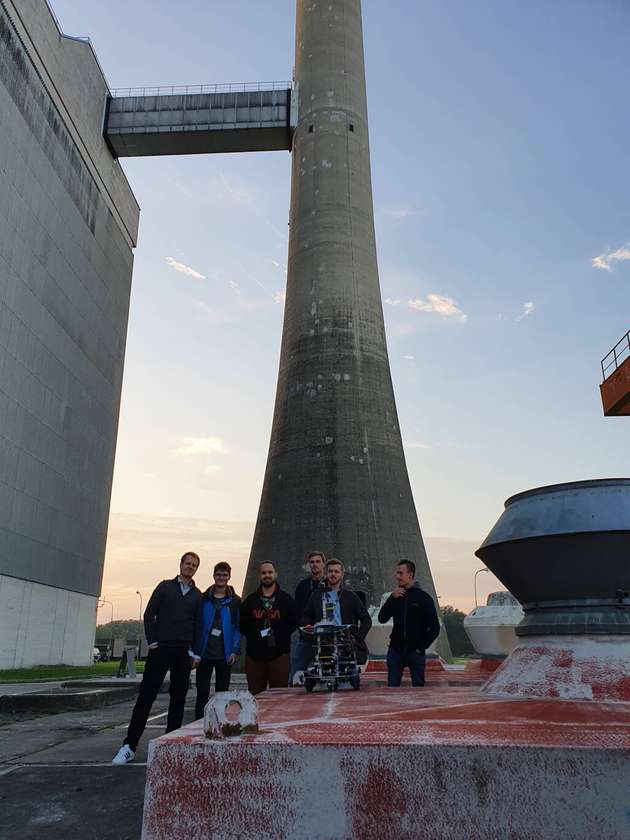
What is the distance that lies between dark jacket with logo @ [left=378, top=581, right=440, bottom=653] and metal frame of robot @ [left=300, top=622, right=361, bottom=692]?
881 millimetres

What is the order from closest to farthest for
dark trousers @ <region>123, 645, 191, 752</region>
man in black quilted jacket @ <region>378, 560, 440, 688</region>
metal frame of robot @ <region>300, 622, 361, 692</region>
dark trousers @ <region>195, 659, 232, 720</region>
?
metal frame of robot @ <region>300, 622, 361, 692</region>
dark trousers @ <region>123, 645, 191, 752</region>
dark trousers @ <region>195, 659, 232, 720</region>
man in black quilted jacket @ <region>378, 560, 440, 688</region>

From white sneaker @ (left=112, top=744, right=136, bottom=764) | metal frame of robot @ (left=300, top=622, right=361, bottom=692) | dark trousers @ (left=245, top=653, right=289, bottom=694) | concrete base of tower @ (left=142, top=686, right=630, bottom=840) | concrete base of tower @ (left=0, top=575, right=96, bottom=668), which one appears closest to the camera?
concrete base of tower @ (left=142, top=686, right=630, bottom=840)

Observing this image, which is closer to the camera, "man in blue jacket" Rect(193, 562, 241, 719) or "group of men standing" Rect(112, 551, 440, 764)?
"group of men standing" Rect(112, 551, 440, 764)

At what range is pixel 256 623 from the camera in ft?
22.2

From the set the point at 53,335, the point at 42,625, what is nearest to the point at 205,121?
the point at 53,335

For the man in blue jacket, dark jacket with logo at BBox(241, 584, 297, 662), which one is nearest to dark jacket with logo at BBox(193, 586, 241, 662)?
the man in blue jacket

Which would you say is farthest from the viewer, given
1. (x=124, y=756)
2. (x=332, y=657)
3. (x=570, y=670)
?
(x=332, y=657)

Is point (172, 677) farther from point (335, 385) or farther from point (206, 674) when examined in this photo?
point (335, 385)

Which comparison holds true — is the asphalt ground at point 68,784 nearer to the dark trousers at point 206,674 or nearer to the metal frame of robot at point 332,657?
the dark trousers at point 206,674

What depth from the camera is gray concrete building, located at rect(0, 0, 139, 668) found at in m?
22.6

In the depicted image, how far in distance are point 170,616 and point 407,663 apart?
8.22 ft

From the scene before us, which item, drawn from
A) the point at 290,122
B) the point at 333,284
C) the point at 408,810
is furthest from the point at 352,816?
the point at 290,122

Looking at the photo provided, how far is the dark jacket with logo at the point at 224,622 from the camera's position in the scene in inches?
258

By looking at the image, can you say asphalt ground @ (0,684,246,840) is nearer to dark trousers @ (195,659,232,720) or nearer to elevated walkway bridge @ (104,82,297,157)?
dark trousers @ (195,659,232,720)
